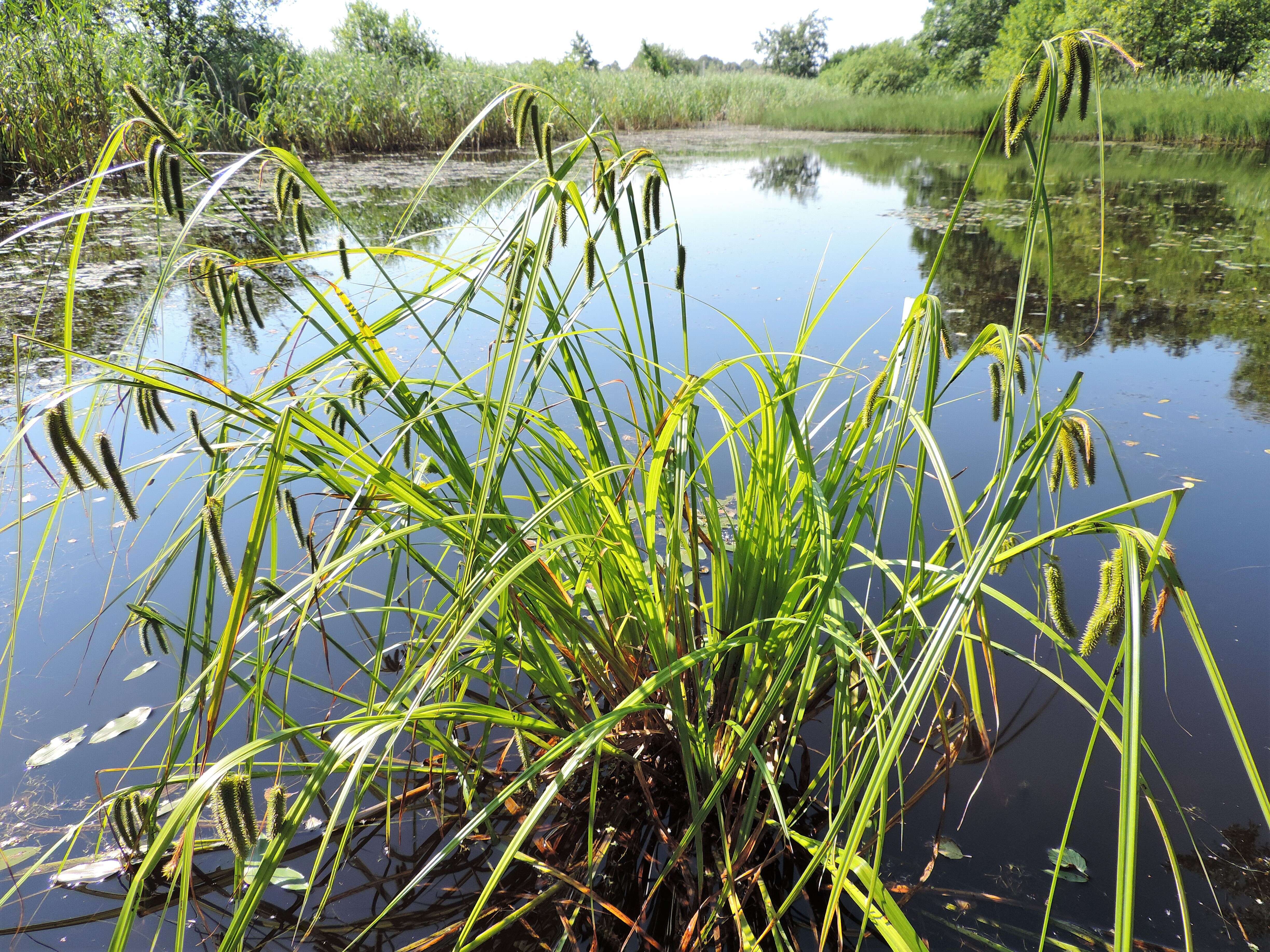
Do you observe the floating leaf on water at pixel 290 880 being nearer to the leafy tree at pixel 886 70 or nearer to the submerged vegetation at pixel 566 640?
the submerged vegetation at pixel 566 640

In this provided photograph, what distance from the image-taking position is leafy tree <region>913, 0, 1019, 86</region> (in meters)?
25.5

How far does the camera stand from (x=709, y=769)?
3.17 ft

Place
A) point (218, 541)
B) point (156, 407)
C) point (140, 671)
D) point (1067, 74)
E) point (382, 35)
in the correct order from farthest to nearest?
1. point (382, 35)
2. point (140, 671)
3. point (156, 407)
4. point (218, 541)
5. point (1067, 74)

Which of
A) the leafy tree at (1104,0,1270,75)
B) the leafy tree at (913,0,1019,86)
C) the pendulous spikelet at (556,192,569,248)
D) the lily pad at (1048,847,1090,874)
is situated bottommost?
the lily pad at (1048,847,1090,874)

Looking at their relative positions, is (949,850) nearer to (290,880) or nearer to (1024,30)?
(290,880)

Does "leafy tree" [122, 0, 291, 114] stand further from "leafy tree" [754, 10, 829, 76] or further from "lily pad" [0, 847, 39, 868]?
"leafy tree" [754, 10, 829, 76]

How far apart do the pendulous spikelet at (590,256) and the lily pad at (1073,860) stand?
1.15m

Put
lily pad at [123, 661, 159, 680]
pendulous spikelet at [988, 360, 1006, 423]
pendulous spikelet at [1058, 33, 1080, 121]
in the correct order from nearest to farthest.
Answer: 1. pendulous spikelet at [1058, 33, 1080, 121]
2. pendulous spikelet at [988, 360, 1006, 423]
3. lily pad at [123, 661, 159, 680]

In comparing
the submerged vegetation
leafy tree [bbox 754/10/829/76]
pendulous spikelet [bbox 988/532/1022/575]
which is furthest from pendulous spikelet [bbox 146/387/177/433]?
leafy tree [bbox 754/10/829/76]

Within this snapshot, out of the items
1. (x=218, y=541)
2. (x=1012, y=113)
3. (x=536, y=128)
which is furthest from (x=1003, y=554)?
(x=218, y=541)

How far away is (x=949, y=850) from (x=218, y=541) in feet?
3.86

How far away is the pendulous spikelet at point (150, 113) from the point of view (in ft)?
1.95

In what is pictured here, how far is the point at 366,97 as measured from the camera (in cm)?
1055

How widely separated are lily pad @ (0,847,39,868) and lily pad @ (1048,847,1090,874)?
5.34 feet
